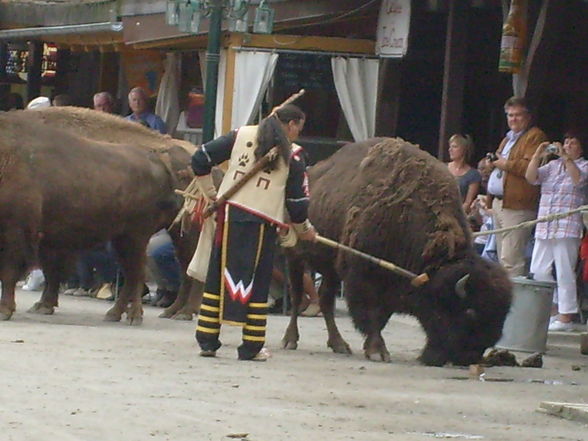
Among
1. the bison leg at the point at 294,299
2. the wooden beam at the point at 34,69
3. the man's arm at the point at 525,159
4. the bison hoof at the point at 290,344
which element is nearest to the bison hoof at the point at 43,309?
the bison leg at the point at 294,299

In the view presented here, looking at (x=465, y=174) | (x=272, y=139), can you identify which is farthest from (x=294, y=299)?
(x=465, y=174)

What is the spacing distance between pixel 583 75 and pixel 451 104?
143 centimetres

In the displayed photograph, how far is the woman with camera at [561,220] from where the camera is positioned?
49.4 ft

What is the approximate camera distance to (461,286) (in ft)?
41.6

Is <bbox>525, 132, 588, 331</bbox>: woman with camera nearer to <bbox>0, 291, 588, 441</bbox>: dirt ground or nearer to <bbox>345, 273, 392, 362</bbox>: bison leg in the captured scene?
<bbox>0, 291, 588, 441</bbox>: dirt ground

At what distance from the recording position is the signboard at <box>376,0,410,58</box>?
708 inches

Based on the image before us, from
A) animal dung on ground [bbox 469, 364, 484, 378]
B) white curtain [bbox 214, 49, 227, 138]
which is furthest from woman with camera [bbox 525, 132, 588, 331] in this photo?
white curtain [bbox 214, 49, 227, 138]

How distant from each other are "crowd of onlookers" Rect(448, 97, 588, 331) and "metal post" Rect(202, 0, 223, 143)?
3.00m

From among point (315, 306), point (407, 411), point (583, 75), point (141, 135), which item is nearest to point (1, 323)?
point (141, 135)

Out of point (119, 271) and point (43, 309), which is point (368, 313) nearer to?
point (43, 309)

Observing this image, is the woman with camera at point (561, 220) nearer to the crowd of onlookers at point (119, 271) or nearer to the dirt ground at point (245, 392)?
the dirt ground at point (245, 392)

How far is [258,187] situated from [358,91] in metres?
7.01

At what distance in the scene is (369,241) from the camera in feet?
42.7

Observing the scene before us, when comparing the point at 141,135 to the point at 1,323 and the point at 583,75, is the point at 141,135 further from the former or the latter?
the point at 583,75
